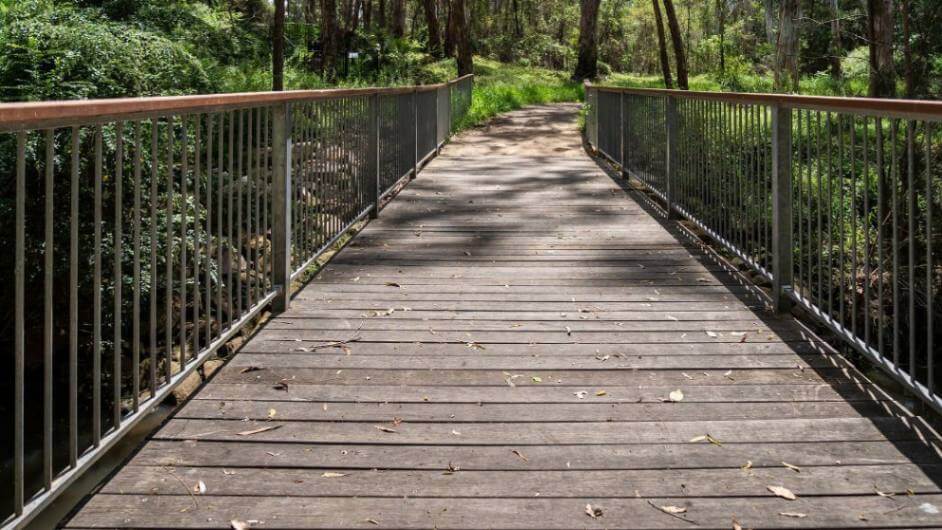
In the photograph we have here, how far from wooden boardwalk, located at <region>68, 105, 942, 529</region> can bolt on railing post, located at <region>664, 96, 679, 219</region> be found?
219 cm

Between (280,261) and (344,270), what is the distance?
3.79 feet

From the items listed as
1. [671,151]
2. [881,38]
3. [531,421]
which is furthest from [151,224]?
[881,38]

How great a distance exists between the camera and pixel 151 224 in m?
3.10

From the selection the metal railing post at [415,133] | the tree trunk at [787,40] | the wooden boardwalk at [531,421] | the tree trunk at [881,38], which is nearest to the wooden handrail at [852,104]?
the wooden boardwalk at [531,421]

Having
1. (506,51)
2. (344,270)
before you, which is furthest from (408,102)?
(506,51)

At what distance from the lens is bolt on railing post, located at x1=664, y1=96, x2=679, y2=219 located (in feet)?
25.7

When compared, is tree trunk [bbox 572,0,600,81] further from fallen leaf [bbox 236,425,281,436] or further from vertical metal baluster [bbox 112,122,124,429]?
vertical metal baluster [bbox 112,122,124,429]

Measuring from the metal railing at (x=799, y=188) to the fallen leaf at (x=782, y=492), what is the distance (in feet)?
2.33

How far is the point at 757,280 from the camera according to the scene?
5.66m

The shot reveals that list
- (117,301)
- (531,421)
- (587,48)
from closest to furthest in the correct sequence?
1. (117,301)
2. (531,421)
3. (587,48)

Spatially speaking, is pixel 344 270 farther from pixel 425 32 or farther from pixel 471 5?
pixel 471 5

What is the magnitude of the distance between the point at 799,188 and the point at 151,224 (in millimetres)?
3391

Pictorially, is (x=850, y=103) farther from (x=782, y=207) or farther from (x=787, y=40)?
(x=787, y=40)

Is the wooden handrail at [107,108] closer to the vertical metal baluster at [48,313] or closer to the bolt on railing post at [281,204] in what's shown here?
the vertical metal baluster at [48,313]
